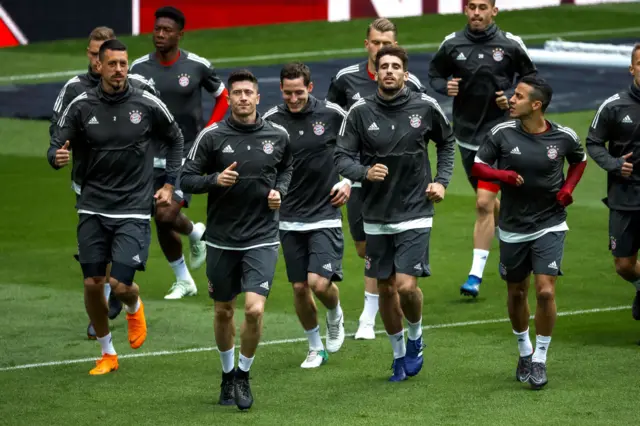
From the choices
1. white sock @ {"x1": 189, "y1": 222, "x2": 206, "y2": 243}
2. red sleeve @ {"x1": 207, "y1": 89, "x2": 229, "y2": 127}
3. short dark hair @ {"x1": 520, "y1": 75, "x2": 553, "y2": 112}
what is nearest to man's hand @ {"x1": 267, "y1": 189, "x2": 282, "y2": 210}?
short dark hair @ {"x1": 520, "y1": 75, "x2": 553, "y2": 112}

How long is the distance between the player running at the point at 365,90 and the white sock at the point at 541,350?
7.23ft

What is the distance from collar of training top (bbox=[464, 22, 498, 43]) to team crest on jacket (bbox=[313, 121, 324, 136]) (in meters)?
3.10

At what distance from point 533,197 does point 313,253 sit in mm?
1976

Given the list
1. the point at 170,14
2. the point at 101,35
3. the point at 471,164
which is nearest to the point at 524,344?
the point at 471,164

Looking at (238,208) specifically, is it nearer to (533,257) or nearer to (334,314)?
(334,314)

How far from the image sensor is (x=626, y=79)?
84.3ft

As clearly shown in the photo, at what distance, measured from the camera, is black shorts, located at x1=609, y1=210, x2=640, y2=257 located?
12.0 meters

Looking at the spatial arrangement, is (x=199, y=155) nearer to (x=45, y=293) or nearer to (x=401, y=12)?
(x=45, y=293)

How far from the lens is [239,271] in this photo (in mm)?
10688

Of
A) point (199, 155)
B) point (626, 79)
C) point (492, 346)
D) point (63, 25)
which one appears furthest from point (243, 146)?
point (63, 25)

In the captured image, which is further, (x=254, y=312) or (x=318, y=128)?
(x=318, y=128)

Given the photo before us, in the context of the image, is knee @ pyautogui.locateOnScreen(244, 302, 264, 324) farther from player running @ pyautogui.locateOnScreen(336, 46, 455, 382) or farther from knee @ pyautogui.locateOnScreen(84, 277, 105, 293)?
knee @ pyautogui.locateOnScreen(84, 277, 105, 293)

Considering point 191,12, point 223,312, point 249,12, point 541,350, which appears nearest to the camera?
point 223,312

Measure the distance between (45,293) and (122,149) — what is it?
3.68 meters
